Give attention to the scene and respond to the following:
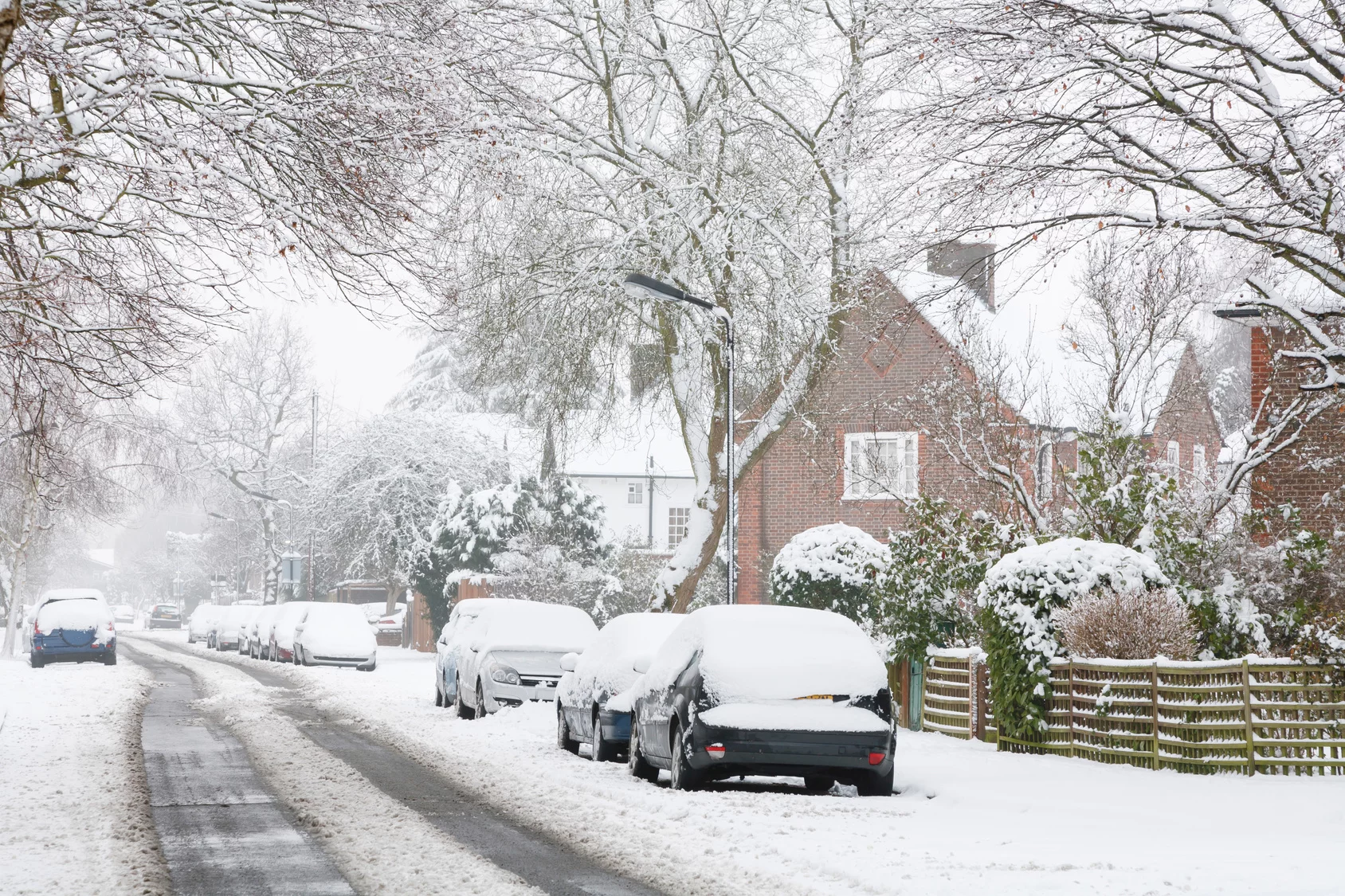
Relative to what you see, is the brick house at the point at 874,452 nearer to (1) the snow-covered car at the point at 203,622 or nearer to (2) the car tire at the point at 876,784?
(2) the car tire at the point at 876,784

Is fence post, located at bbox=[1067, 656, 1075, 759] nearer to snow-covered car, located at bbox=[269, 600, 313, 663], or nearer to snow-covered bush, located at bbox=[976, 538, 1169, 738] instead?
snow-covered bush, located at bbox=[976, 538, 1169, 738]

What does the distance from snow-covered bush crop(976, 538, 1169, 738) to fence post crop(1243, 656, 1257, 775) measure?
6.19 feet

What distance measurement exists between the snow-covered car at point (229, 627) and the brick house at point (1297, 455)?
3805cm

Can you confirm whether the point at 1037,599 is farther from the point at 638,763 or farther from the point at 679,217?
the point at 679,217

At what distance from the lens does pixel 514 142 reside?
1939cm

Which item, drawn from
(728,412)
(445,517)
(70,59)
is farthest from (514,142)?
(445,517)

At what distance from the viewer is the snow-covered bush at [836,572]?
22.3m

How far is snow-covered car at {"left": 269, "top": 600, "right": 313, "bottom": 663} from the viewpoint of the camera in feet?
131

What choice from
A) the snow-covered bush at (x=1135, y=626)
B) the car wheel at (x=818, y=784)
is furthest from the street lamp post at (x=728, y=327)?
the car wheel at (x=818, y=784)

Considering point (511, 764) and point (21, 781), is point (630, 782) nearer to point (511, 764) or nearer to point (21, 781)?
point (511, 764)

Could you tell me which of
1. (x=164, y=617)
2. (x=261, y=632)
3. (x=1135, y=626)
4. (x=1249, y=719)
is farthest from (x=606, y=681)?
(x=164, y=617)

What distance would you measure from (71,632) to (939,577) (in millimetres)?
25699

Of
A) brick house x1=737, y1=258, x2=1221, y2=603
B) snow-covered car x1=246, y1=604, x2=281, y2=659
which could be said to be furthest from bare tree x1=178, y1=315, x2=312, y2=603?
brick house x1=737, y1=258, x2=1221, y2=603

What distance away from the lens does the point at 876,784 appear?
12.7 m
